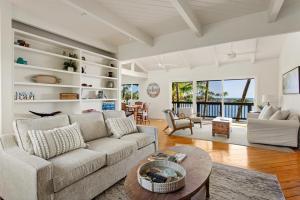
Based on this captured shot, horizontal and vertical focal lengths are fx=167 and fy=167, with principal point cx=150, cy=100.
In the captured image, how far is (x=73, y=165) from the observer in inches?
66.4

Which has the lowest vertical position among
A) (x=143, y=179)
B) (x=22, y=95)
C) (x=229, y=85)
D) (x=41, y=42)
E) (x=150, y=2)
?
(x=143, y=179)

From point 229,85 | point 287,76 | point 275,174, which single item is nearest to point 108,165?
point 275,174

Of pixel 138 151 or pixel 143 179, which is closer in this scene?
pixel 143 179

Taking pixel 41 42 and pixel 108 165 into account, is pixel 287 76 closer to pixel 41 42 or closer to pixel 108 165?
pixel 108 165

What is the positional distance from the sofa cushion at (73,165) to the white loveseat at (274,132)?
3573 millimetres

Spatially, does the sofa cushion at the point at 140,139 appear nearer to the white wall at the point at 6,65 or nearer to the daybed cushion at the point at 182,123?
the white wall at the point at 6,65

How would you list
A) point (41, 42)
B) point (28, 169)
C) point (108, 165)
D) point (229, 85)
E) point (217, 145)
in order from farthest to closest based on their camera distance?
1. point (229, 85)
2. point (217, 145)
3. point (41, 42)
4. point (108, 165)
5. point (28, 169)

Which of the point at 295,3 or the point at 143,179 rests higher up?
the point at 295,3

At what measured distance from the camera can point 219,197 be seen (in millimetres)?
1922

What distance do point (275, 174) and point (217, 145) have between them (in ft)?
4.81

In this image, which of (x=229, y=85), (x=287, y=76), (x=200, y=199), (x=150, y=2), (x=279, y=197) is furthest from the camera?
(x=229, y=85)

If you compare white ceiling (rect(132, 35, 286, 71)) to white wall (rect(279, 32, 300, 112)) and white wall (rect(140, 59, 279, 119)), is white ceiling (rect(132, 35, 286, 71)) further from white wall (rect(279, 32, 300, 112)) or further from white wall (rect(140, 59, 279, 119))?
white wall (rect(279, 32, 300, 112))

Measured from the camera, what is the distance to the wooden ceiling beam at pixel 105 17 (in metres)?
2.53

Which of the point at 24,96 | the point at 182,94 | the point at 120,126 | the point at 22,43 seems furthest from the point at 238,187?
the point at 182,94
